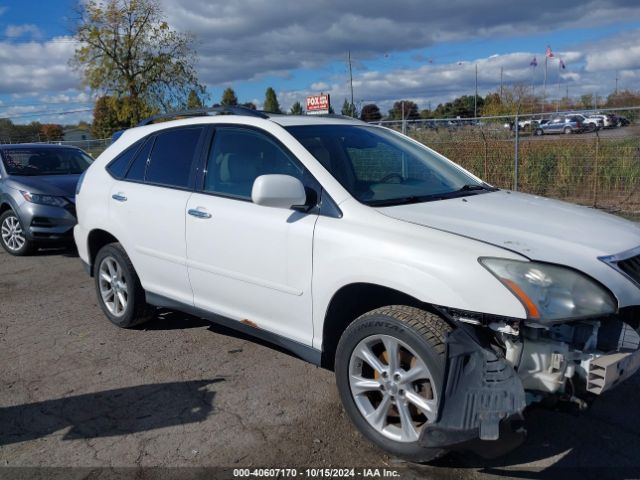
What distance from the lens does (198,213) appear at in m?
4.15

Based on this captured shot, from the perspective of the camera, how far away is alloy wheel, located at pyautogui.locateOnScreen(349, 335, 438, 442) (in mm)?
2977

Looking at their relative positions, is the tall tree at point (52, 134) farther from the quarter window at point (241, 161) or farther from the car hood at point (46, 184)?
the quarter window at point (241, 161)

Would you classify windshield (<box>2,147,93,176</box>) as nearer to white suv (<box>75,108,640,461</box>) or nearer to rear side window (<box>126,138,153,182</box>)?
white suv (<box>75,108,640,461</box>)

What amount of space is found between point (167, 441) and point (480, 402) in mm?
1790

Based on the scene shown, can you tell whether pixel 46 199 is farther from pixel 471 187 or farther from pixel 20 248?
pixel 471 187

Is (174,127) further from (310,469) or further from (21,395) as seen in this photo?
(310,469)

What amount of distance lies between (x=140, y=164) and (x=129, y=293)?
3.61 feet

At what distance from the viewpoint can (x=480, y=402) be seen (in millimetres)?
2668

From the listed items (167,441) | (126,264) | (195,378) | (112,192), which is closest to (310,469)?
(167,441)

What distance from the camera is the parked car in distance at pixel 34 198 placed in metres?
8.34

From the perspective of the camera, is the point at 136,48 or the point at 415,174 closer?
the point at 415,174

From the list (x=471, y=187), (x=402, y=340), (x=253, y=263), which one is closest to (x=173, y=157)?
(x=253, y=263)

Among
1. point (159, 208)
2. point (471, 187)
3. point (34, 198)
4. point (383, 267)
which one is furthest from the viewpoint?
point (34, 198)

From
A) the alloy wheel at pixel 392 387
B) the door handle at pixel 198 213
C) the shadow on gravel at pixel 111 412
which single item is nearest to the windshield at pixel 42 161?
the door handle at pixel 198 213
